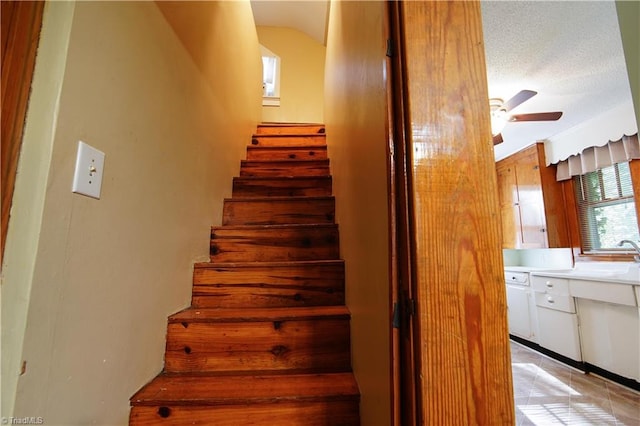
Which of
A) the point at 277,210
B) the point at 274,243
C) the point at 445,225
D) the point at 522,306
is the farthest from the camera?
the point at 522,306

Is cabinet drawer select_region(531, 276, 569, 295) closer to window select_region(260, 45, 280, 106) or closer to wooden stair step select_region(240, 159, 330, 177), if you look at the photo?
wooden stair step select_region(240, 159, 330, 177)

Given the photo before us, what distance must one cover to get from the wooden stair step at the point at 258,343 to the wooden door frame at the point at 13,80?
2.51ft

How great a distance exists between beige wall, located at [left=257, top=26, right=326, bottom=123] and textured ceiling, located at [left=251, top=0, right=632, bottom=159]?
2.55 m

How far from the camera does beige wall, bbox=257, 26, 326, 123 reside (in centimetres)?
439

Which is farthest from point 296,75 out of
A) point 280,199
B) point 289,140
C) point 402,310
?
point 402,310

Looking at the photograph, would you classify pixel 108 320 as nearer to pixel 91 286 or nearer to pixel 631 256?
pixel 91 286

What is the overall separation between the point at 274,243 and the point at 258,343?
600 mm

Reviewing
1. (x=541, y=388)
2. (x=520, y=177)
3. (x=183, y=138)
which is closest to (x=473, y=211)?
(x=183, y=138)

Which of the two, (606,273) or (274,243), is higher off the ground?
(274,243)

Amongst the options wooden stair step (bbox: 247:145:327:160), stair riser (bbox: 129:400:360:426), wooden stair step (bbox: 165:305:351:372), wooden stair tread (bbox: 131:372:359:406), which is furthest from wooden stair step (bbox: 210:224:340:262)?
wooden stair step (bbox: 247:145:327:160)

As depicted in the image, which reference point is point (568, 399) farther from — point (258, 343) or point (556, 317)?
point (258, 343)

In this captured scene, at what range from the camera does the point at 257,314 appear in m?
1.25

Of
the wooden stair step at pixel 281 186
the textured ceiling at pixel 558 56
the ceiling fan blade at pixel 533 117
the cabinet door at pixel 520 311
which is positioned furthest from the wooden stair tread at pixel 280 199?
the cabinet door at pixel 520 311

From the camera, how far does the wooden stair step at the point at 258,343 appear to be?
3.84 ft
